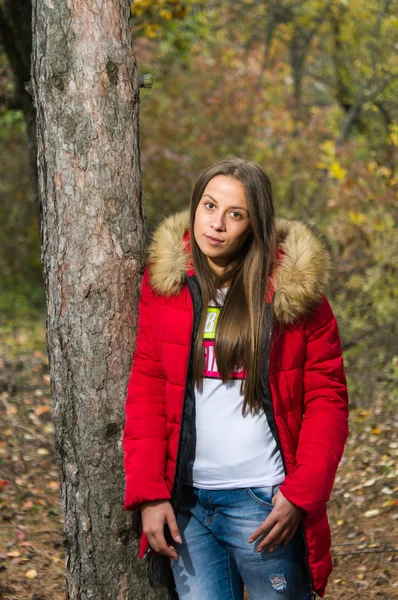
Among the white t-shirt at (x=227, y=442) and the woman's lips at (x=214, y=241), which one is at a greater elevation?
the woman's lips at (x=214, y=241)

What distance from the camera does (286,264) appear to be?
2334mm

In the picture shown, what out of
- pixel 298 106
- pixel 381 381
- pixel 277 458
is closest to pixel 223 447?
pixel 277 458

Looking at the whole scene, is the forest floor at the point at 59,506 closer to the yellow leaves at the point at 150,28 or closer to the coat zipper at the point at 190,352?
the coat zipper at the point at 190,352

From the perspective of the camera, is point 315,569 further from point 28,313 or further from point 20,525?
point 28,313

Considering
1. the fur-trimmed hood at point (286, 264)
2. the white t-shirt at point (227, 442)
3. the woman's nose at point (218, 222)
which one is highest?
the woman's nose at point (218, 222)

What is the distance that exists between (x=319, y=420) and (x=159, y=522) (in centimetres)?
63

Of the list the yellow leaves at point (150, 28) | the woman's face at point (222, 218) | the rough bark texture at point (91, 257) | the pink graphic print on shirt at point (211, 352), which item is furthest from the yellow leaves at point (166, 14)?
the pink graphic print on shirt at point (211, 352)

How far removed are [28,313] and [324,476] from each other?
9052 mm

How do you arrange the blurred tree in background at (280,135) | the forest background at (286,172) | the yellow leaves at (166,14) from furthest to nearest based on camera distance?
1. the blurred tree in background at (280,135)
2. the yellow leaves at (166,14)
3. the forest background at (286,172)

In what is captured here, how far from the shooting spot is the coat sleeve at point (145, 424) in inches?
88.5

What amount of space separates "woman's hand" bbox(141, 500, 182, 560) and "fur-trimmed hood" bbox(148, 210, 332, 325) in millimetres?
714

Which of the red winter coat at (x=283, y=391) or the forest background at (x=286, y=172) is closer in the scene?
the red winter coat at (x=283, y=391)

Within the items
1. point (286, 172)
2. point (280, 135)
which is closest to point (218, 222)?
point (286, 172)

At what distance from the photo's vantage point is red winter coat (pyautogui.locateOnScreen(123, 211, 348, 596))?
7.25ft
